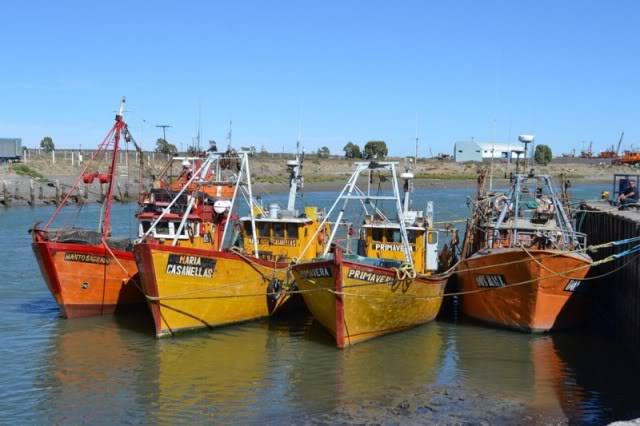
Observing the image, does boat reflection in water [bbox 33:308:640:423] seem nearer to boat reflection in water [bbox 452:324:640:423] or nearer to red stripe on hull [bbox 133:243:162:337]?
boat reflection in water [bbox 452:324:640:423]

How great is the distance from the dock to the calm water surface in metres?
0.68

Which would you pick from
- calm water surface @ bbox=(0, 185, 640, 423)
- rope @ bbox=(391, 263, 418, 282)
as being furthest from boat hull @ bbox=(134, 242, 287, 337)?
rope @ bbox=(391, 263, 418, 282)

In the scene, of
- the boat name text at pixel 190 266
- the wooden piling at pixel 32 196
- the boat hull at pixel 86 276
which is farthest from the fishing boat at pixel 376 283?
the wooden piling at pixel 32 196

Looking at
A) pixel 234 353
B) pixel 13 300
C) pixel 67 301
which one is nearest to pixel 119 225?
pixel 13 300

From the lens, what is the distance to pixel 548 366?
1839cm

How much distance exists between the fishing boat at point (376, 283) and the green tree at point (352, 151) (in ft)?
347

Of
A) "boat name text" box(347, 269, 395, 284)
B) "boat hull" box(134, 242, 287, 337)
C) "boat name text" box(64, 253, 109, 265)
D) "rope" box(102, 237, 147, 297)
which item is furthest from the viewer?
"rope" box(102, 237, 147, 297)

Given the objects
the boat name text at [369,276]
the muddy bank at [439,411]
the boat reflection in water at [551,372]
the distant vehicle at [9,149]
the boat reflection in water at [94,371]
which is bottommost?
the boat reflection in water at [94,371]

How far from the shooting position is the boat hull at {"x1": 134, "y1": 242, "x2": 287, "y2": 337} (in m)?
19.9

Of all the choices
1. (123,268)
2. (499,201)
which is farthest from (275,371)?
(499,201)

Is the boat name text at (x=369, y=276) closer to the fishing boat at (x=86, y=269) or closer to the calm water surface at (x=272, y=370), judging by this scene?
the calm water surface at (x=272, y=370)

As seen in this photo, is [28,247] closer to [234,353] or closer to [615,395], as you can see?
[234,353]

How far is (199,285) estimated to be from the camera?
67.3ft

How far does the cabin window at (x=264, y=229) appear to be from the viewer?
24.3 m
